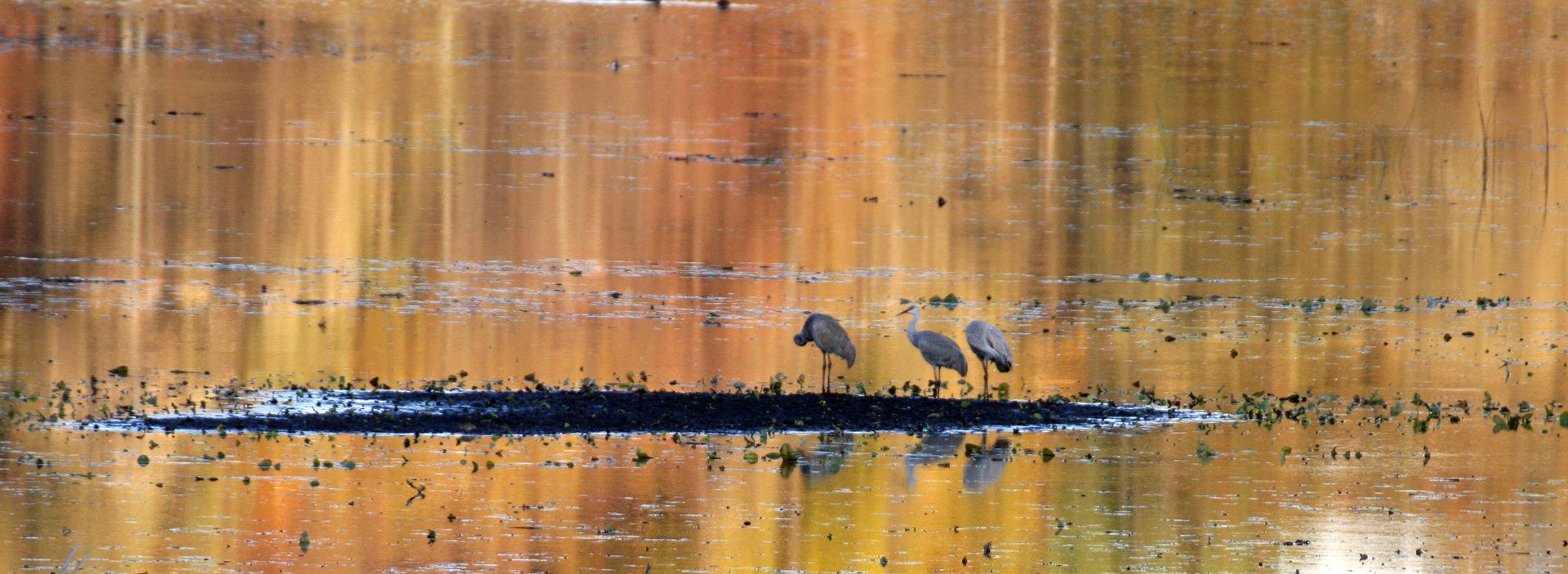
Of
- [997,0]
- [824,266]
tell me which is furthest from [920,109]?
[997,0]

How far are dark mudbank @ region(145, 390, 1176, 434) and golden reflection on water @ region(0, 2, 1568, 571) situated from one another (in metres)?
0.67

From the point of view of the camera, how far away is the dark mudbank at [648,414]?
14578mm

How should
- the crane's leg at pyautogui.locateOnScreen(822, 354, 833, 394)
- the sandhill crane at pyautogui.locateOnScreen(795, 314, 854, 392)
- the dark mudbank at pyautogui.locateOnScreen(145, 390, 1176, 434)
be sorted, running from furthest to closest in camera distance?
the sandhill crane at pyautogui.locateOnScreen(795, 314, 854, 392), the crane's leg at pyautogui.locateOnScreen(822, 354, 833, 394), the dark mudbank at pyautogui.locateOnScreen(145, 390, 1176, 434)

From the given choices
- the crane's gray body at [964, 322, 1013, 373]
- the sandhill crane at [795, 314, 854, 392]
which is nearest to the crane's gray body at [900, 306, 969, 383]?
the crane's gray body at [964, 322, 1013, 373]

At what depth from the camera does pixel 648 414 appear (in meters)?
15.2

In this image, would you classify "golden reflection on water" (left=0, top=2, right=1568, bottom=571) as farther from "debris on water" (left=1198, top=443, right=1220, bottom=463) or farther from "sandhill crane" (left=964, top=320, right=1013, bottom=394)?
"sandhill crane" (left=964, top=320, right=1013, bottom=394)

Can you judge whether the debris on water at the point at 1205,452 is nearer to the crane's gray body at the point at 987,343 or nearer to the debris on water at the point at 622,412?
the debris on water at the point at 622,412

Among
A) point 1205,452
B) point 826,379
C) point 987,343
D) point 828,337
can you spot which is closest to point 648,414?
point 828,337

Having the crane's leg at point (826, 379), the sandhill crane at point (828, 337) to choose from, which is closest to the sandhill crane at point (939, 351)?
the sandhill crane at point (828, 337)

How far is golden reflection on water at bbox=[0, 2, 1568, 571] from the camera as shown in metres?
12.5

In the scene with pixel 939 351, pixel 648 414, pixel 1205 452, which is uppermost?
pixel 939 351

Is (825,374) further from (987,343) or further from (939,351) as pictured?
(987,343)

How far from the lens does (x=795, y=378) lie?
58.0 ft

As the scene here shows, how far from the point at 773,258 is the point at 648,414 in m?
9.60
